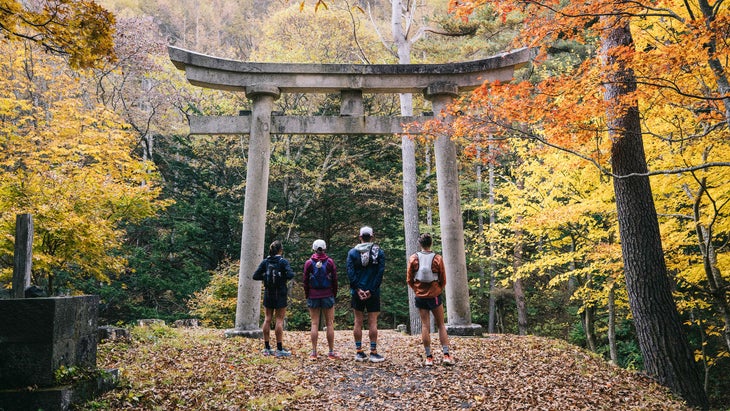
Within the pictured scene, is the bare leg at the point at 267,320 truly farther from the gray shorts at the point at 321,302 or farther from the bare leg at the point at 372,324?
the bare leg at the point at 372,324

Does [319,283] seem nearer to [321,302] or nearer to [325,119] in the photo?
[321,302]

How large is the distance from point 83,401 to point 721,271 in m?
11.9

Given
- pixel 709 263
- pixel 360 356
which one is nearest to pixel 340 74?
pixel 360 356

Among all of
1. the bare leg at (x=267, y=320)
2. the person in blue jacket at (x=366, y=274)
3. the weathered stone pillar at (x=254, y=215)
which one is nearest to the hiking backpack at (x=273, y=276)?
the bare leg at (x=267, y=320)

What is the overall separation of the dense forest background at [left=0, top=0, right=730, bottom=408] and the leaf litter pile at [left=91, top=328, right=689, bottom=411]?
182 inches

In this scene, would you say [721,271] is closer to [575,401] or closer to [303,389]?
[575,401]

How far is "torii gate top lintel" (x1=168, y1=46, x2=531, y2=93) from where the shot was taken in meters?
9.43

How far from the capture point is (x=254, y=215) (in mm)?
9305

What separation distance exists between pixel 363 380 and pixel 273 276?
2.06m

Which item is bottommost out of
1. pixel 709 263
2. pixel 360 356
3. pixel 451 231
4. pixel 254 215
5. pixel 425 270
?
pixel 360 356

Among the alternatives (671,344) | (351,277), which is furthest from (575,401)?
(351,277)

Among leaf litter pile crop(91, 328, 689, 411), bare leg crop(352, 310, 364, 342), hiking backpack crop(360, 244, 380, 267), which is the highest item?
hiking backpack crop(360, 244, 380, 267)

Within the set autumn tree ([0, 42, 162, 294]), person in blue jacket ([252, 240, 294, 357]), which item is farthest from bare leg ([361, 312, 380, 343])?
autumn tree ([0, 42, 162, 294])

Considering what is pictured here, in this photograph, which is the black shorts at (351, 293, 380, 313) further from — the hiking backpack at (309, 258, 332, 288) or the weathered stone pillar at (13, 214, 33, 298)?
the weathered stone pillar at (13, 214, 33, 298)
